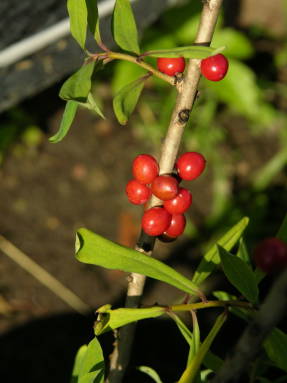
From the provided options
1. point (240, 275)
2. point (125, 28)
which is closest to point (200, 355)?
point (240, 275)

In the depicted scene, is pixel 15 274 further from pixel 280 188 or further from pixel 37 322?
pixel 280 188

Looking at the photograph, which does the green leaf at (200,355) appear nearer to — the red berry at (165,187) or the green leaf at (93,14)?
the red berry at (165,187)

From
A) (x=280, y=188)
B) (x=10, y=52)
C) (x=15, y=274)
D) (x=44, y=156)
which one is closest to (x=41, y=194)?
(x=44, y=156)

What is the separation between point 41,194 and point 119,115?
2016 mm

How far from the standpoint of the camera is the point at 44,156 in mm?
2887

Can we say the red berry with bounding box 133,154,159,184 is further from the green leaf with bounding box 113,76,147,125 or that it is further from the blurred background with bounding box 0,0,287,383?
the blurred background with bounding box 0,0,287,383

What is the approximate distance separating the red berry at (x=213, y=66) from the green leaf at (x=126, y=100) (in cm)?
9

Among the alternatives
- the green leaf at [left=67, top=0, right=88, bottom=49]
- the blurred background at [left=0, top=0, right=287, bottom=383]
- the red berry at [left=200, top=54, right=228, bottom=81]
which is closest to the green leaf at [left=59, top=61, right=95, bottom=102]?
the green leaf at [left=67, top=0, right=88, bottom=49]

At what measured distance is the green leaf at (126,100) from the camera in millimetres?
798

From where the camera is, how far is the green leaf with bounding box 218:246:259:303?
798mm

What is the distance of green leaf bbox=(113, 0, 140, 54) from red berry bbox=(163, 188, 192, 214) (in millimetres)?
215

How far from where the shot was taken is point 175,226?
0.93 m

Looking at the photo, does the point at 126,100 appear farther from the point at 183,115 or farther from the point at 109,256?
the point at 109,256

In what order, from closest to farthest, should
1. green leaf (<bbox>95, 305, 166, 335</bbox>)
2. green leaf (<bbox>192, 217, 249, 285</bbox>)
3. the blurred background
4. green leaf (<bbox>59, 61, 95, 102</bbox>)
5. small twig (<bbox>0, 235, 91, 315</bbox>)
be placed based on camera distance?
green leaf (<bbox>59, 61, 95, 102</bbox>) → green leaf (<bbox>95, 305, 166, 335</bbox>) → green leaf (<bbox>192, 217, 249, 285</bbox>) → the blurred background → small twig (<bbox>0, 235, 91, 315</bbox>)
